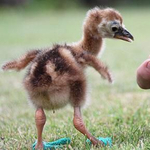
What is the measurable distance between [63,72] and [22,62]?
0.40 m

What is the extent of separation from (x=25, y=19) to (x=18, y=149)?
44.3 feet

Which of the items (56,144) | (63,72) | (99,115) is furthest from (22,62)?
(99,115)

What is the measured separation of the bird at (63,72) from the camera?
2.28 metres

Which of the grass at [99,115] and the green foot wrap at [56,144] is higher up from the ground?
the grass at [99,115]

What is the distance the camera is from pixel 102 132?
2705 millimetres

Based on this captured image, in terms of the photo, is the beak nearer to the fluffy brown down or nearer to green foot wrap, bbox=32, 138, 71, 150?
the fluffy brown down

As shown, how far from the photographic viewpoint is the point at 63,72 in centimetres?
228

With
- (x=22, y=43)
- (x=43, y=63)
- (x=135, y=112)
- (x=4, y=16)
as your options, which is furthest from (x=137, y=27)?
(x=43, y=63)

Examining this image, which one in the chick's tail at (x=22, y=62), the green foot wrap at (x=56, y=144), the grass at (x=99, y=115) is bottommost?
the green foot wrap at (x=56, y=144)

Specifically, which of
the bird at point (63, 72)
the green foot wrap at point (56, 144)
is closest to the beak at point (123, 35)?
the bird at point (63, 72)

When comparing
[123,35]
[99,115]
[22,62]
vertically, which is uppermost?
[123,35]

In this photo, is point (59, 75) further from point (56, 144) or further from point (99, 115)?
point (99, 115)

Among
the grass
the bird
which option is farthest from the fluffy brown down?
the grass

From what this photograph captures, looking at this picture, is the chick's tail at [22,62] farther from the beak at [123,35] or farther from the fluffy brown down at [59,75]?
the beak at [123,35]
